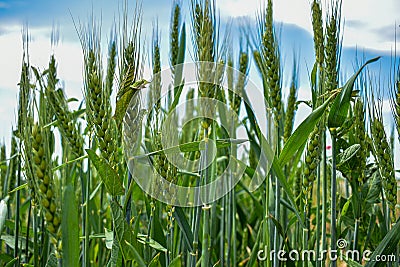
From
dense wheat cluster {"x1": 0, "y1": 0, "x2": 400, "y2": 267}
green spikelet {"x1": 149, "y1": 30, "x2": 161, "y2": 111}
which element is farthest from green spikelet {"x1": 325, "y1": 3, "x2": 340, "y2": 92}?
green spikelet {"x1": 149, "y1": 30, "x2": 161, "y2": 111}

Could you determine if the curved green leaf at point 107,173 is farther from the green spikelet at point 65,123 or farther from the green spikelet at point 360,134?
the green spikelet at point 360,134

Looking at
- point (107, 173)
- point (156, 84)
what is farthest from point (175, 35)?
point (107, 173)

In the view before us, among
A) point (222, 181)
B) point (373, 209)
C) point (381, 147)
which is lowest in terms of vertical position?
point (373, 209)

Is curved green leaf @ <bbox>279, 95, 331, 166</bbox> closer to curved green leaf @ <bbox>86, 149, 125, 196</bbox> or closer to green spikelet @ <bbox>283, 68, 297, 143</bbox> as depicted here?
green spikelet @ <bbox>283, 68, 297, 143</bbox>

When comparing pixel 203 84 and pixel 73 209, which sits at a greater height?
pixel 203 84

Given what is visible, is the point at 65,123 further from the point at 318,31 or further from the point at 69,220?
the point at 318,31

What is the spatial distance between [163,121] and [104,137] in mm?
197

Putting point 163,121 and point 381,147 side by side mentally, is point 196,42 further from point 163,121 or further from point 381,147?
point 381,147

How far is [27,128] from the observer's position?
2.71 feet

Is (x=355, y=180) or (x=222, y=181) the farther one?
(x=222, y=181)

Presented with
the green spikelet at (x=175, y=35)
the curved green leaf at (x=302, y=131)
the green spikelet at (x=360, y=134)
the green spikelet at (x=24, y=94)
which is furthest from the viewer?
the green spikelet at (x=175, y=35)

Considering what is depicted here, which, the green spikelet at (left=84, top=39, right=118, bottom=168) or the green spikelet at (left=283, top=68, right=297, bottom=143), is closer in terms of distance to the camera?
the green spikelet at (left=84, top=39, right=118, bottom=168)

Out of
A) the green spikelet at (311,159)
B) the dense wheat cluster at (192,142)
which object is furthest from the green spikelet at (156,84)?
the green spikelet at (311,159)

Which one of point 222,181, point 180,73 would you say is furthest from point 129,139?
point 222,181
